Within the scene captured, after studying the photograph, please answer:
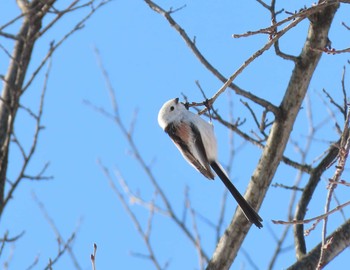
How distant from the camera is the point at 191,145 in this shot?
13.7 feet

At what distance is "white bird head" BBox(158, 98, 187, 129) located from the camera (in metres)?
4.40

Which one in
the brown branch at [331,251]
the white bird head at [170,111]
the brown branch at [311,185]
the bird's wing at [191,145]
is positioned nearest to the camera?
the brown branch at [331,251]

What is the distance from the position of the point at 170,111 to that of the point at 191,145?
0.37m

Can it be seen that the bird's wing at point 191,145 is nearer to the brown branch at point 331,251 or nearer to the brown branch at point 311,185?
the brown branch at point 311,185

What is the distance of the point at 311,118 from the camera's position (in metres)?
6.34

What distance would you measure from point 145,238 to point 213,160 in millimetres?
879

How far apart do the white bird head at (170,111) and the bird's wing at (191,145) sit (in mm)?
112

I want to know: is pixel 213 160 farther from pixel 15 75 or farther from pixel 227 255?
pixel 15 75

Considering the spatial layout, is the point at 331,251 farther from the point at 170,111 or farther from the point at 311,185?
the point at 170,111

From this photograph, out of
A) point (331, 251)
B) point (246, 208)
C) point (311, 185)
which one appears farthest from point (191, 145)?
point (331, 251)

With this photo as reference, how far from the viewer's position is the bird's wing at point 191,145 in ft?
13.5

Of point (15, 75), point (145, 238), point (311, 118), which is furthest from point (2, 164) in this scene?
point (311, 118)

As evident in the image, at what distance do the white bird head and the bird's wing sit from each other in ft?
0.37

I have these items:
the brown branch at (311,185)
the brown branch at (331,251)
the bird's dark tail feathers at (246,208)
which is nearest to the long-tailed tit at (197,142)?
the bird's dark tail feathers at (246,208)
